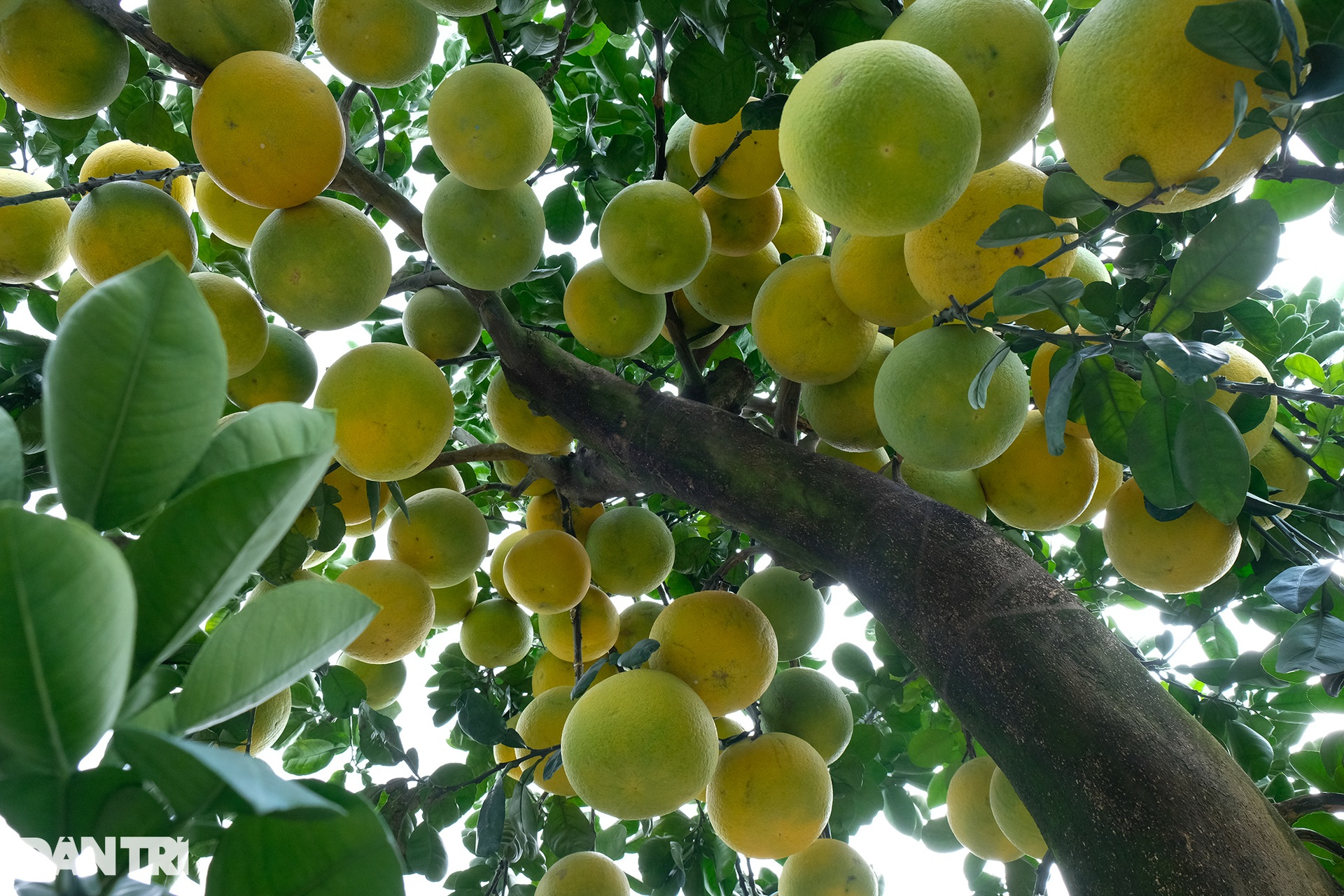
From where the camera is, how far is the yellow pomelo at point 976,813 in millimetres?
2021

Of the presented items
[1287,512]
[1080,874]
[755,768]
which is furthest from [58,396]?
[1287,512]

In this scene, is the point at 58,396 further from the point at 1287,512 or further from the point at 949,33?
the point at 1287,512

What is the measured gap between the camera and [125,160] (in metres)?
2.09

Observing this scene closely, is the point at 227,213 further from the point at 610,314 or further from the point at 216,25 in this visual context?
the point at 610,314

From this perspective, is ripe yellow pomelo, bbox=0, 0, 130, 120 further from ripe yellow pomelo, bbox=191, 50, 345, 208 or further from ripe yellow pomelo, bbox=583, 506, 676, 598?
ripe yellow pomelo, bbox=583, 506, 676, 598

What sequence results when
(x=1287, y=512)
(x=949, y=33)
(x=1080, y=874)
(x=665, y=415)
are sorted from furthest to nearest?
(x=665, y=415)
(x=1287, y=512)
(x=949, y=33)
(x=1080, y=874)

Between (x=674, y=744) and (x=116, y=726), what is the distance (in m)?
1.38

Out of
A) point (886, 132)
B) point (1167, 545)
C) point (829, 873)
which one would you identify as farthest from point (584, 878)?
point (886, 132)

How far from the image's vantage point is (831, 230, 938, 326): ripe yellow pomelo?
5.44ft

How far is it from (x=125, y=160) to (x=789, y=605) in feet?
6.86

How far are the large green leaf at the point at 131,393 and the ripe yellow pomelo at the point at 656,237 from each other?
1.43 metres

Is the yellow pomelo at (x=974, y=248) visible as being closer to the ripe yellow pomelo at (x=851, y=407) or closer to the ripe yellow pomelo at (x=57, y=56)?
the ripe yellow pomelo at (x=851, y=407)

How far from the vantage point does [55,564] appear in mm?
405

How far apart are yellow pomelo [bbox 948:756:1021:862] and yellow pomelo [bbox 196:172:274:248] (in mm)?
2228
